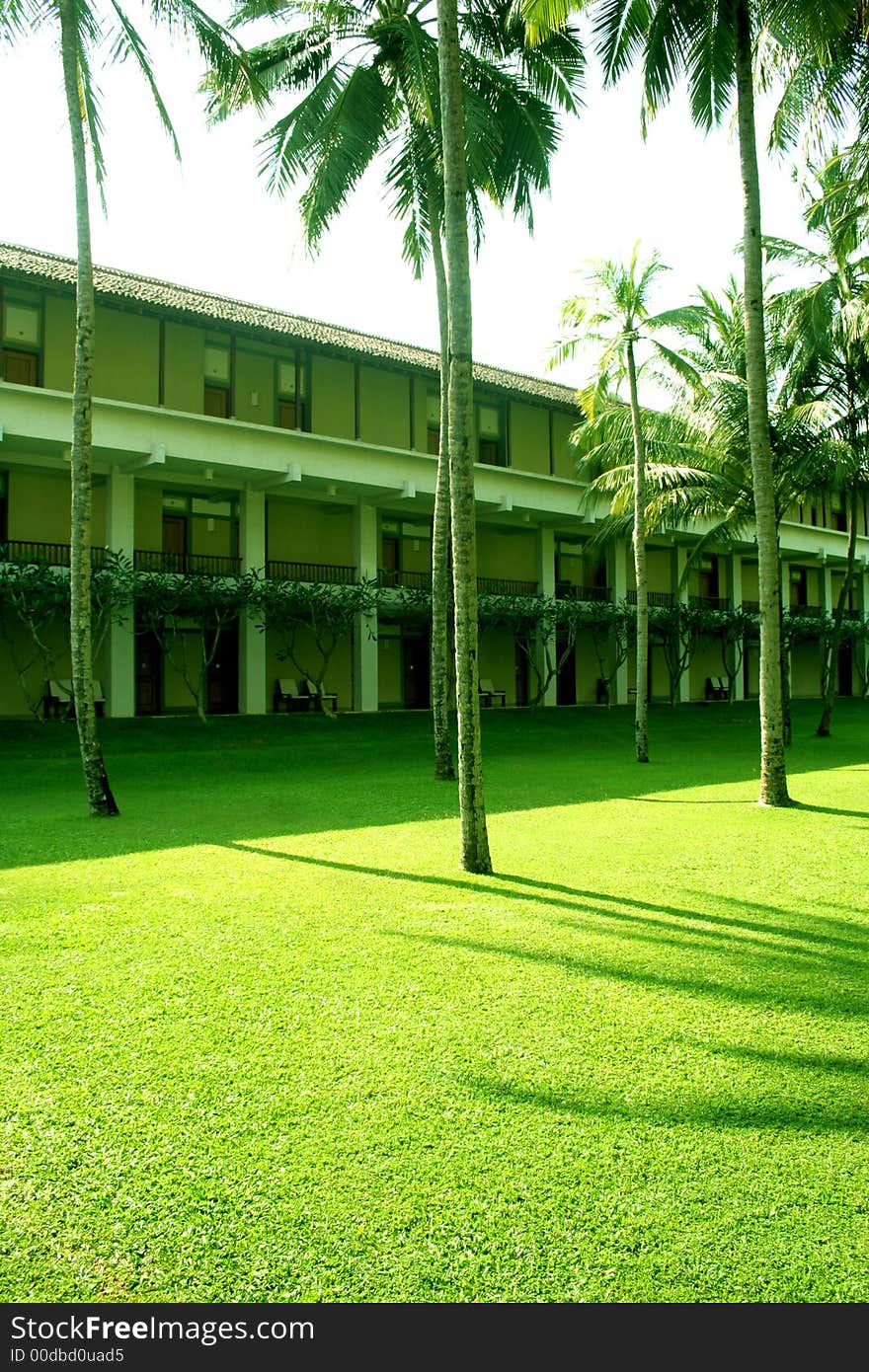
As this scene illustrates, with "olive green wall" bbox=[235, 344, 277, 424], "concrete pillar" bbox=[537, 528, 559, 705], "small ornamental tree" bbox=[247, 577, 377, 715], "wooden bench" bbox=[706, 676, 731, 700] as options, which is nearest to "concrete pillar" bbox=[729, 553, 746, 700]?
"wooden bench" bbox=[706, 676, 731, 700]

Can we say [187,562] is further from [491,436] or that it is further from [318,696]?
[491,436]

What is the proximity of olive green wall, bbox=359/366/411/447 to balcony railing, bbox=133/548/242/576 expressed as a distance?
5322mm

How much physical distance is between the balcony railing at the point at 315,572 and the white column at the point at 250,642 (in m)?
1.03

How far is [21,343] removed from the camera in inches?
849

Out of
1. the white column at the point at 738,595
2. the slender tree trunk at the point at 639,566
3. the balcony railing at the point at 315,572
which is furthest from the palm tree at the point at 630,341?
the white column at the point at 738,595

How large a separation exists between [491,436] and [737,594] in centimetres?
1478

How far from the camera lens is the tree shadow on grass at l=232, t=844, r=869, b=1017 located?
496cm

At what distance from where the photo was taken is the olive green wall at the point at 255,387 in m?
25.7

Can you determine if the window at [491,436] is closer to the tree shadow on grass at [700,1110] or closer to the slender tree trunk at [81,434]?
the slender tree trunk at [81,434]

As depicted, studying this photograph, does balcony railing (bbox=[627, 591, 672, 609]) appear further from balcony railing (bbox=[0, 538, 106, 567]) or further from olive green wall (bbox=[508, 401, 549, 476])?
balcony railing (bbox=[0, 538, 106, 567])

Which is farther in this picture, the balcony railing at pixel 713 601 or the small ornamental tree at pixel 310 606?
the balcony railing at pixel 713 601

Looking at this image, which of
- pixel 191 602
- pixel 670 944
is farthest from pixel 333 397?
pixel 670 944
